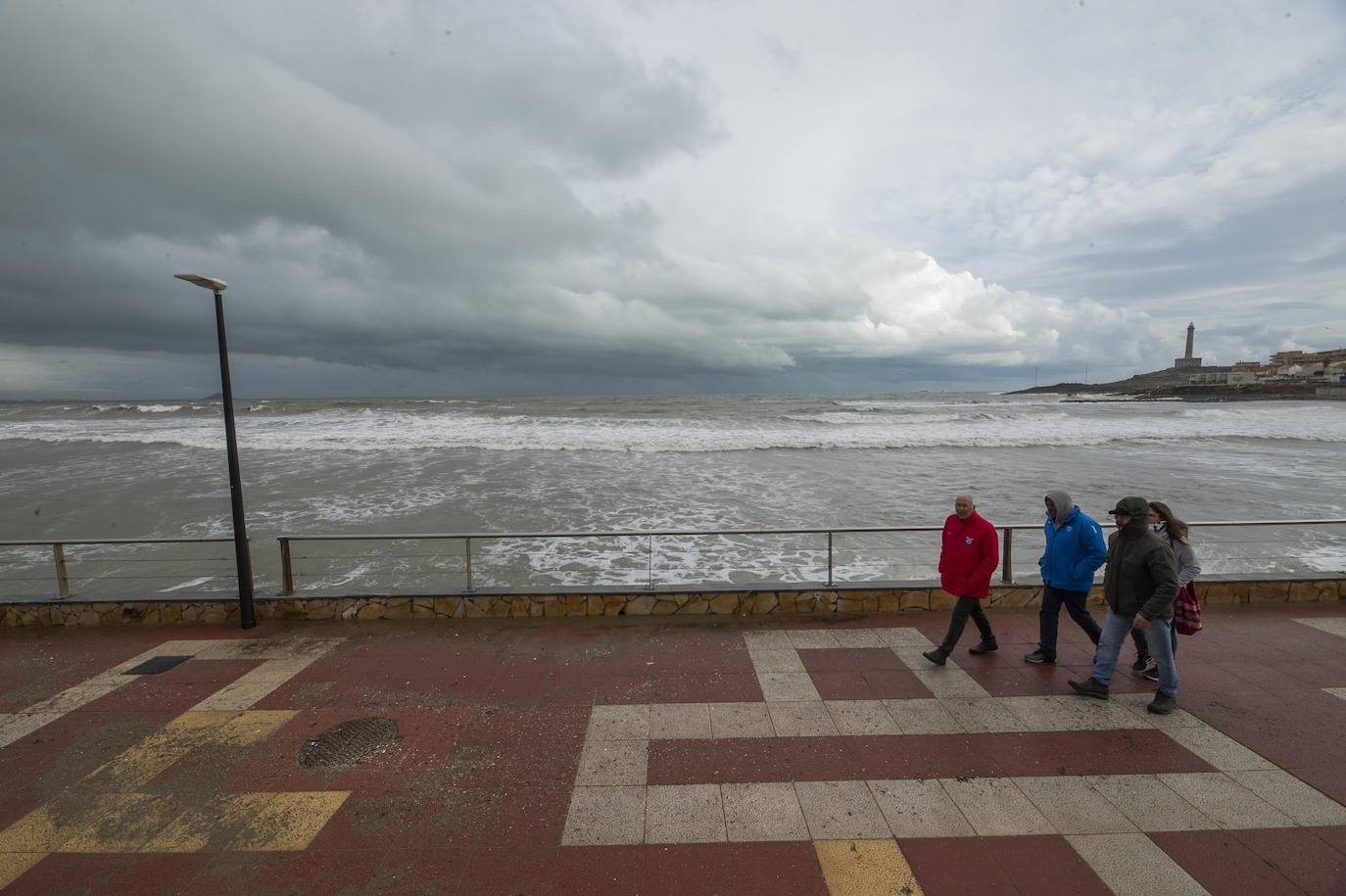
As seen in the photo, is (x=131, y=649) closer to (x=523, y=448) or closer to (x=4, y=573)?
(x=4, y=573)

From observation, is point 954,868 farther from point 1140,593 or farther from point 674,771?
point 1140,593

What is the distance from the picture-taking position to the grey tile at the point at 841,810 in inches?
139

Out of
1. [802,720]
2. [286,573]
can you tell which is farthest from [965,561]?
[286,573]

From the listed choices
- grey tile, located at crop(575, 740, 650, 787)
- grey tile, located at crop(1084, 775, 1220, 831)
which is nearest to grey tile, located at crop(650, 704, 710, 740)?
grey tile, located at crop(575, 740, 650, 787)

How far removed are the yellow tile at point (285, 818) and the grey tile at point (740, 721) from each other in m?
2.72

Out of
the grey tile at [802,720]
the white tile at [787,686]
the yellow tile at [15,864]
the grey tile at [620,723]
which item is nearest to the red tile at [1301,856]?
the grey tile at [802,720]

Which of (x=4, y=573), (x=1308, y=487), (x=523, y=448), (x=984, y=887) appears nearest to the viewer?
(x=984, y=887)

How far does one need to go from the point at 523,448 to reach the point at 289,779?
79.7 ft

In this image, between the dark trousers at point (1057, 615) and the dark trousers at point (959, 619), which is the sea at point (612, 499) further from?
the dark trousers at point (1057, 615)

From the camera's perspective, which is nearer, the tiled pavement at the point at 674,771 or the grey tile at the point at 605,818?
the tiled pavement at the point at 674,771

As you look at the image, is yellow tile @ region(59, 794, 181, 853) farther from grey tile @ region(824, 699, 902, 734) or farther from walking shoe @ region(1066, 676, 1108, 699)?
walking shoe @ region(1066, 676, 1108, 699)

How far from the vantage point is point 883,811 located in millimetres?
3693

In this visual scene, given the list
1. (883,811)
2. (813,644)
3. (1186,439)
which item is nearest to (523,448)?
(813,644)

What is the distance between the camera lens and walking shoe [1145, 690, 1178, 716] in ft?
15.5
